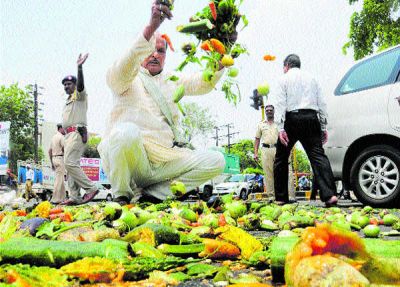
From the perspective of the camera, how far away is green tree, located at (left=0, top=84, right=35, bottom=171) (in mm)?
42438

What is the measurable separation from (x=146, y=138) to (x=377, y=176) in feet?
9.99

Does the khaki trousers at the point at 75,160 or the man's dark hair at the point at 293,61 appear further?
the khaki trousers at the point at 75,160

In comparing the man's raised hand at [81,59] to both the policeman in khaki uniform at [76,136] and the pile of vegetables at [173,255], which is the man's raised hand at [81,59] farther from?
the pile of vegetables at [173,255]

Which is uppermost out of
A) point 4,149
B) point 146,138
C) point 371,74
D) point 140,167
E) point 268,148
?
point 371,74

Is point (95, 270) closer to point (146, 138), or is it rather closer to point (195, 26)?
point (195, 26)

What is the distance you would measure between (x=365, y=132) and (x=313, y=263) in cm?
532

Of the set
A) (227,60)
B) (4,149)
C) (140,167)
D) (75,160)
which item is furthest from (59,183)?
(4,149)

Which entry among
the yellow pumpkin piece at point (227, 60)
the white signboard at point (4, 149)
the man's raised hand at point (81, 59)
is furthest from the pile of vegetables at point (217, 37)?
the white signboard at point (4, 149)

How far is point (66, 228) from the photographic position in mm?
2674

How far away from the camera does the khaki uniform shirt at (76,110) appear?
8797 millimetres

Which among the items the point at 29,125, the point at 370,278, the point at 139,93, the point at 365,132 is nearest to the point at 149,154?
the point at 139,93

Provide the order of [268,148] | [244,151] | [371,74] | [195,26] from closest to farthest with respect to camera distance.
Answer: [195,26] → [371,74] → [268,148] → [244,151]

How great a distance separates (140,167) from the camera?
5.45 m

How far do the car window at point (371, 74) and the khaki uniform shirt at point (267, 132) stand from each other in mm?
3191
